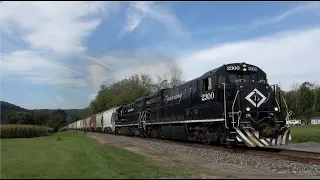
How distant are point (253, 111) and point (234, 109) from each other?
3.02 feet

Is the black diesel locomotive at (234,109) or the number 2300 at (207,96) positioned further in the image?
the number 2300 at (207,96)

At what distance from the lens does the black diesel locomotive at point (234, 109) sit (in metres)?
16.7

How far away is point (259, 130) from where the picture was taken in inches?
656

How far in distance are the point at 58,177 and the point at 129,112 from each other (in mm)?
33652

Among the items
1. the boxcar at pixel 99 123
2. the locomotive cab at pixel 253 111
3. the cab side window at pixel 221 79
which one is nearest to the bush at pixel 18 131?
the cab side window at pixel 221 79

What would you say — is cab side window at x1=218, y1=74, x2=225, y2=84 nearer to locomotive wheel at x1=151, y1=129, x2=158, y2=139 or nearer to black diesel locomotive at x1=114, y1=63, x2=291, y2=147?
black diesel locomotive at x1=114, y1=63, x2=291, y2=147

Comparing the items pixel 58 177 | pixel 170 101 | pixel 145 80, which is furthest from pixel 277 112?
pixel 145 80

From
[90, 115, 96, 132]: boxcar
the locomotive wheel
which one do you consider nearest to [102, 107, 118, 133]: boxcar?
[90, 115, 96, 132]: boxcar

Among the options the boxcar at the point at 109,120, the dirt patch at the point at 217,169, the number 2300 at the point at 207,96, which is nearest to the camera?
the dirt patch at the point at 217,169

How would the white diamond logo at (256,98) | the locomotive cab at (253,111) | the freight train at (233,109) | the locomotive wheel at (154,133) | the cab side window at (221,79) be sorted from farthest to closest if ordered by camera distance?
the locomotive wheel at (154,133) < the cab side window at (221,79) < the white diamond logo at (256,98) < the freight train at (233,109) < the locomotive cab at (253,111)

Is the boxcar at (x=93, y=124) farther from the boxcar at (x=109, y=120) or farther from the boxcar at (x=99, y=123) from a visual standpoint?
the boxcar at (x=109, y=120)

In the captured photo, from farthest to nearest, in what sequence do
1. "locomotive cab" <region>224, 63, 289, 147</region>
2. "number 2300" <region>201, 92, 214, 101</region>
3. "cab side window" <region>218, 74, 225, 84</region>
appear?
1. "number 2300" <region>201, 92, 214, 101</region>
2. "cab side window" <region>218, 74, 225, 84</region>
3. "locomotive cab" <region>224, 63, 289, 147</region>

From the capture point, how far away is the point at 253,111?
56.0 feet

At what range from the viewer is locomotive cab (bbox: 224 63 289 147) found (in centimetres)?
1658
